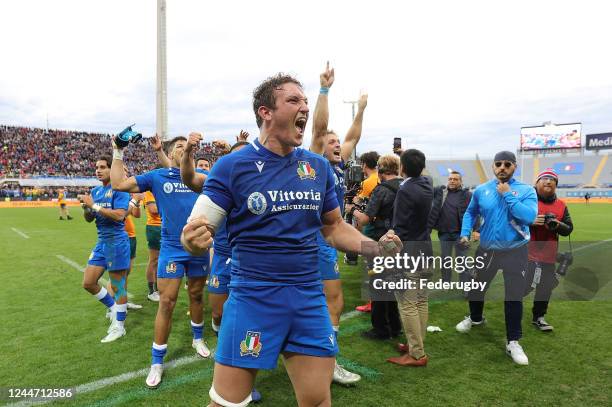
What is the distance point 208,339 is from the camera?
194 inches

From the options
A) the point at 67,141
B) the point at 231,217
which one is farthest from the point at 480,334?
the point at 67,141

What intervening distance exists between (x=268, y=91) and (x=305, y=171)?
0.48 m

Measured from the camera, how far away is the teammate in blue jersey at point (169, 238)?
3.93 m

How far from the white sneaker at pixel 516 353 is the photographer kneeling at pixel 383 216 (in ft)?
4.10

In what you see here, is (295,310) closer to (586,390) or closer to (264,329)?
(264,329)

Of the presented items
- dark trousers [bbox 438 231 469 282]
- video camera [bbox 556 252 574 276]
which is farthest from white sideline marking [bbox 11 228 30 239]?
video camera [bbox 556 252 574 276]

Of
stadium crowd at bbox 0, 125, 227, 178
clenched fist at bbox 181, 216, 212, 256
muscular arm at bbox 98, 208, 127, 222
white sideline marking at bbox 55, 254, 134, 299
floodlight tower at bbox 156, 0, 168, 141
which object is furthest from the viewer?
stadium crowd at bbox 0, 125, 227, 178

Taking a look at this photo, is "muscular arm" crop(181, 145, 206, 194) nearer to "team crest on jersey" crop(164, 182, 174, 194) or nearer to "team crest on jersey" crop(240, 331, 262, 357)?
"team crest on jersey" crop(164, 182, 174, 194)

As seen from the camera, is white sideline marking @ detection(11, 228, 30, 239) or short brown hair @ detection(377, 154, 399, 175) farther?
white sideline marking @ detection(11, 228, 30, 239)

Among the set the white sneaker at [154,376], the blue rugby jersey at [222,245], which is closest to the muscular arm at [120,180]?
the blue rugby jersey at [222,245]

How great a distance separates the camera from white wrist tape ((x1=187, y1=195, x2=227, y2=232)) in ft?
6.62

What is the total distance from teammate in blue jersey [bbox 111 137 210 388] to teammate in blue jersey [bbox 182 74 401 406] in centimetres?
209

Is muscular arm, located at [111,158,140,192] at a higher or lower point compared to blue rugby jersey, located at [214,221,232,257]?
higher

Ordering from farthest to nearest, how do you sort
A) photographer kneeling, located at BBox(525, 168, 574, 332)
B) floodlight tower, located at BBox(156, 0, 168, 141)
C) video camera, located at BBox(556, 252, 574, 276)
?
floodlight tower, located at BBox(156, 0, 168, 141)
video camera, located at BBox(556, 252, 574, 276)
photographer kneeling, located at BBox(525, 168, 574, 332)
